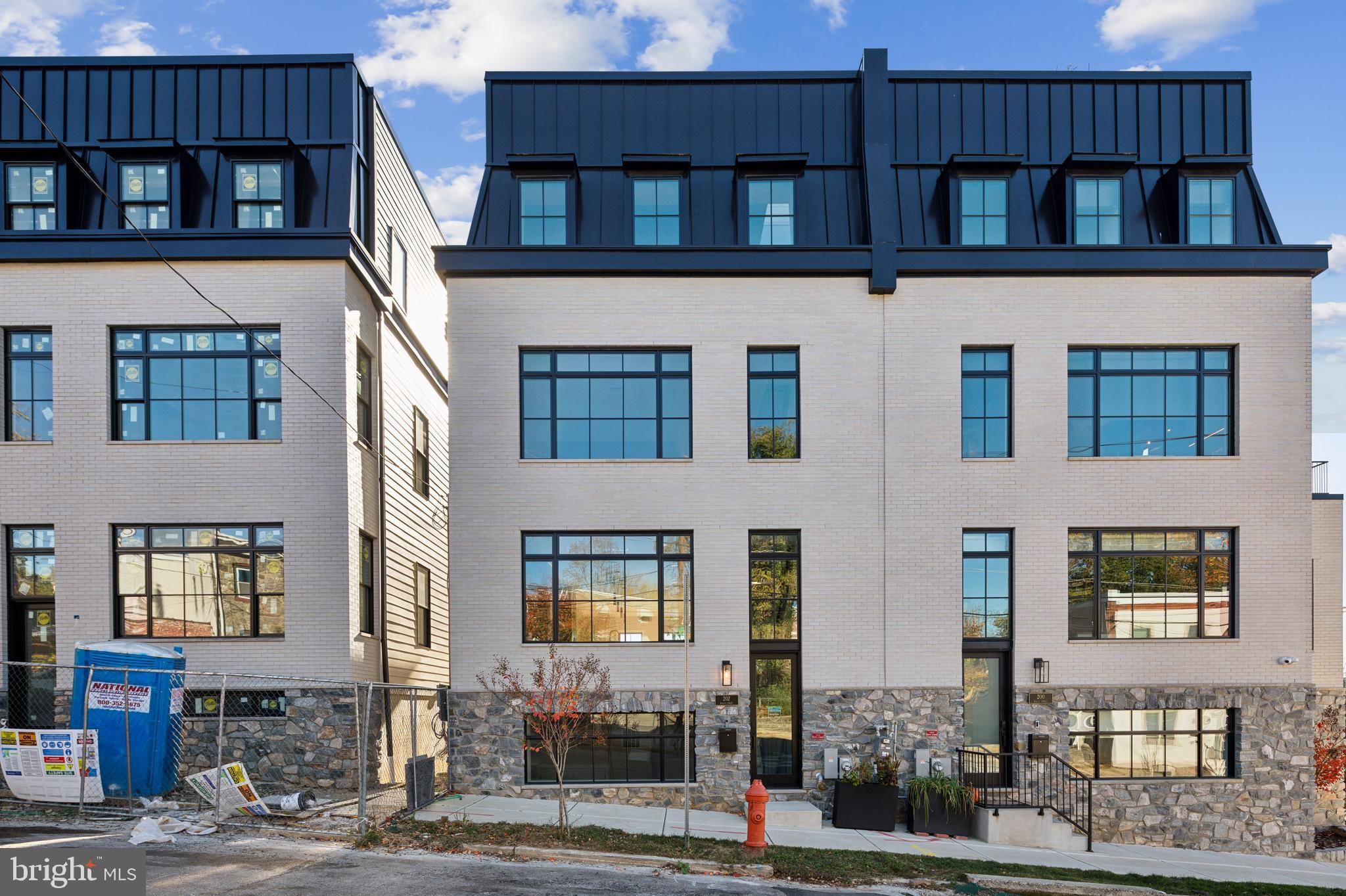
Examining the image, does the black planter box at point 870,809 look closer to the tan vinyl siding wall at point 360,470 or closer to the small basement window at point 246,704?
the tan vinyl siding wall at point 360,470

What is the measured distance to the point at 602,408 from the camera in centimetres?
1742

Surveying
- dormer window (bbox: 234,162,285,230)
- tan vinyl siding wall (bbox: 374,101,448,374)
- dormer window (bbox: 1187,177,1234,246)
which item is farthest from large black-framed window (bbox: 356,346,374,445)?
dormer window (bbox: 1187,177,1234,246)

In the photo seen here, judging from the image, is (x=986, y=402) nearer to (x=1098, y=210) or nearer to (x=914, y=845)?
(x=1098, y=210)

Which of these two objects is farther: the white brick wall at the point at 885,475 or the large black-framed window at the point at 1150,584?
the large black-framed window at the point at 1150,584

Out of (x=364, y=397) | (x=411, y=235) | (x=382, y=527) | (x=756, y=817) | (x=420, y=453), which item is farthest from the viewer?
(x=420, y=453)

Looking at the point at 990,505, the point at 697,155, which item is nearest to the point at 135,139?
the point at 697,155

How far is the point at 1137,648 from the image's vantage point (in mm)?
17250

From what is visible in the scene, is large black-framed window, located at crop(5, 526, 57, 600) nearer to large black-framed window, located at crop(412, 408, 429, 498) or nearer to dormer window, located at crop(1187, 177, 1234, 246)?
large black-framed window, located at crop(412, 408, 429, 498)

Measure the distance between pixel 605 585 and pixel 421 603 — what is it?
21.3ft

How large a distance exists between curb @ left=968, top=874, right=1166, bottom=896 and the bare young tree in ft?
19.8

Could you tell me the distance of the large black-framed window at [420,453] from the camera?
22.1 metres

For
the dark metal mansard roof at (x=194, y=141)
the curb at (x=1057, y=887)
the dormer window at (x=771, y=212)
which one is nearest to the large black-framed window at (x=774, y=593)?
the dormer window at (x=771, y=212)

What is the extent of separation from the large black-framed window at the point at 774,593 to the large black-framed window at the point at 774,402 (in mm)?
1486

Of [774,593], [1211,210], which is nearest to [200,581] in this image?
[774,593]
